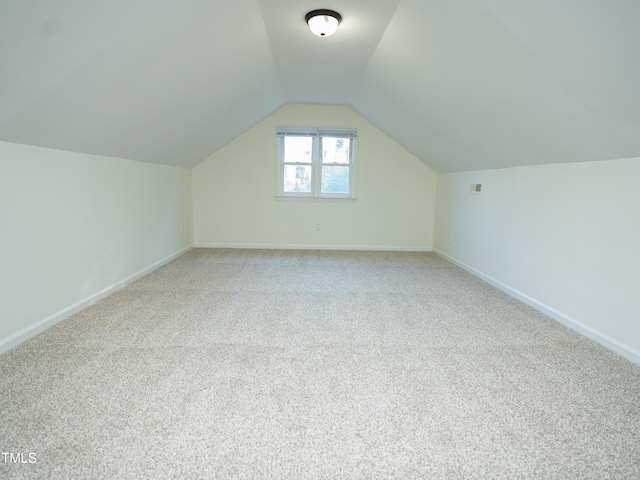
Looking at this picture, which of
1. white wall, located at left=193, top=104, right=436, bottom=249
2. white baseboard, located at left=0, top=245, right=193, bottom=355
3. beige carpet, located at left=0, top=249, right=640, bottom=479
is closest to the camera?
beige carpet, located at left=0, top=249, right=640, bottom=479

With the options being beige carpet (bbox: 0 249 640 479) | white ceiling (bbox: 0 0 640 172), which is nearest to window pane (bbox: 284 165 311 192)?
white ceiling (bbox: 0 0 640 172)

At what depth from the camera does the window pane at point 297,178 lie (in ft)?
17.9

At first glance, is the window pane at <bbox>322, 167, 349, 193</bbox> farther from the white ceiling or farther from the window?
the white ceiling

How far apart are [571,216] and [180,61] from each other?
2.99 m

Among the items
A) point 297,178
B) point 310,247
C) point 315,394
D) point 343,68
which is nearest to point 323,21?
point 343,68

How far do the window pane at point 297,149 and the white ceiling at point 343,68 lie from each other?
162cm

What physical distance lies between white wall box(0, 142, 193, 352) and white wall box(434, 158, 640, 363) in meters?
3.65

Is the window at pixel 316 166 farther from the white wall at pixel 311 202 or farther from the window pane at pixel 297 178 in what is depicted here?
the white wall at pixel 311 202

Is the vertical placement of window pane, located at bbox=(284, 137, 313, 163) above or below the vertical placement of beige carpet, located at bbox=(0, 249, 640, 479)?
above

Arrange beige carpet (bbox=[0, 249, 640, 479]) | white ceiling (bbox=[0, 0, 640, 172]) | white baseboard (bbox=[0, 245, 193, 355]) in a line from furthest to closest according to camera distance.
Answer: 1. white baseboard (bbox=[0, 245, 193, 355])
2. white ceiling (bbox=[0, 0, 640, 172])
3. beige carpet (bbox=[0, 249, 640, 479])

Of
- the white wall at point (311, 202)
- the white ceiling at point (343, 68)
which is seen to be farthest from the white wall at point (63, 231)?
the white wall at point (311, 202)

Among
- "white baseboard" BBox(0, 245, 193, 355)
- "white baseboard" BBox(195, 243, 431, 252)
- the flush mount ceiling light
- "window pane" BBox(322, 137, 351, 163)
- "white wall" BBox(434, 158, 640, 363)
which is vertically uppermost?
the flush mount ceiling light

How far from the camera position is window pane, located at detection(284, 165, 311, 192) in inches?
215

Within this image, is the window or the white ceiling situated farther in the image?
the window
